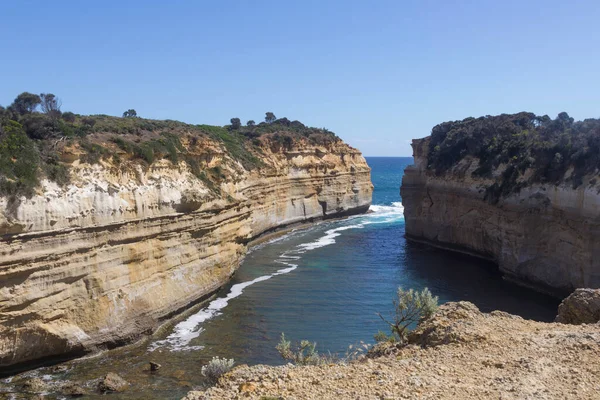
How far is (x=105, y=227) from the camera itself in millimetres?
21297

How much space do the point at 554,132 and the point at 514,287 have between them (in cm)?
1355

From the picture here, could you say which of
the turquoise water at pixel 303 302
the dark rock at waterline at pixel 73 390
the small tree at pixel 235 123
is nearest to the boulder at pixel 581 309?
the turquoise water at pixel 303 302

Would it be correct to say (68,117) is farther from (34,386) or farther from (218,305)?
(34,386)

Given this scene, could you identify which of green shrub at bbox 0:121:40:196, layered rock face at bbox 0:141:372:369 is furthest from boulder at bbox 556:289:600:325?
green shrub at bbox 0:121:40:196

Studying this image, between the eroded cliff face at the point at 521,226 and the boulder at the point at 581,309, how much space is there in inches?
482

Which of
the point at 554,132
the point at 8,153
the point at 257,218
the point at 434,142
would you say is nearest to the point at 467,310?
the point at 8,153

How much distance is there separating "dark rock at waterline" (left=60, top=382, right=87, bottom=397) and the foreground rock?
856 centimetres

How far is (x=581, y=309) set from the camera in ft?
49.5

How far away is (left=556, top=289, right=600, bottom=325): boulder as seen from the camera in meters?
A: 14.8

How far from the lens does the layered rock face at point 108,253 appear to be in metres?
18.3

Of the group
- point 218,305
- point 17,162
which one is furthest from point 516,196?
point 17,162

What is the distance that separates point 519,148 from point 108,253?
1202 inches

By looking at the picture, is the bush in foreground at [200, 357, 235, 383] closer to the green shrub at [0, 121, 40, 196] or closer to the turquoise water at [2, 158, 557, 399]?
the turquoise water at [2, 158, 557, 399]

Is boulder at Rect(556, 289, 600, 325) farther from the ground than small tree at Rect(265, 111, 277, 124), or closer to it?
closer to it
